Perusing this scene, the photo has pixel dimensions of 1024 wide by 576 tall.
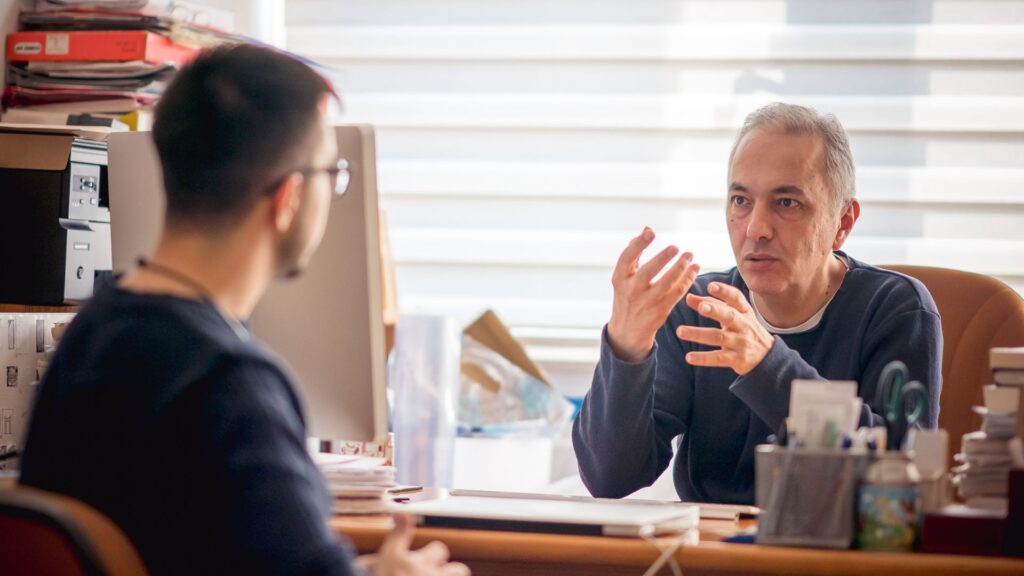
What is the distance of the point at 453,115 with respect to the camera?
10.4 feet

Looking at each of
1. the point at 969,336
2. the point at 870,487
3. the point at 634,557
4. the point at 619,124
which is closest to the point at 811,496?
the point at 870,487

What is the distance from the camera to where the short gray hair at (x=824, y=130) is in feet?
6.92

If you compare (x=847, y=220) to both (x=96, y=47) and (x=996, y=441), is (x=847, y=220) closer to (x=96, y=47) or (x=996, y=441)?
(x=996, y=441)

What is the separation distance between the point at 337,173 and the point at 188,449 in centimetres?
38

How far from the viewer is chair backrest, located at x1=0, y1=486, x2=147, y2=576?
3.01 feet

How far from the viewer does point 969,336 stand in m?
2.12

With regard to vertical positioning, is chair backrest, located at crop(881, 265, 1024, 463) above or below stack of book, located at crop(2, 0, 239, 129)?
below

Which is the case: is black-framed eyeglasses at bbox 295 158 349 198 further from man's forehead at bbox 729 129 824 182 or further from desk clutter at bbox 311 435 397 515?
man's forehead at bbox 729 129 824 182

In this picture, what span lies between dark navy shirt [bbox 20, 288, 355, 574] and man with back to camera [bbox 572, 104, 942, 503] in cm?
94

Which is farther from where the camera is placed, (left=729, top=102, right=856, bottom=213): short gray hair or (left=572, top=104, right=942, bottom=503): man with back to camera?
(left=729, top=102, right=856, bottom=213): short gray hair

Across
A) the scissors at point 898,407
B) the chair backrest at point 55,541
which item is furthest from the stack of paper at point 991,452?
the chair backrest at point 55,541

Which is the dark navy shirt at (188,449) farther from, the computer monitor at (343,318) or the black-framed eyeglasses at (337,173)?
the computer monitor at (343,318)

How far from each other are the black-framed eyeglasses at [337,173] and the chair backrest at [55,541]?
0.41 m

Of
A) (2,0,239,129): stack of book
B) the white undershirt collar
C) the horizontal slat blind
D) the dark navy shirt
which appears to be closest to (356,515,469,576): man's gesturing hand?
the dark navy shirt
